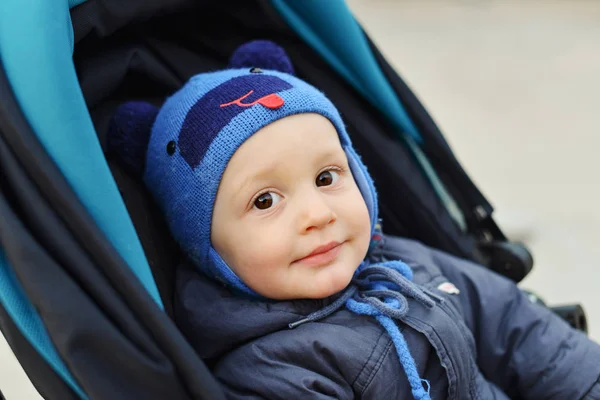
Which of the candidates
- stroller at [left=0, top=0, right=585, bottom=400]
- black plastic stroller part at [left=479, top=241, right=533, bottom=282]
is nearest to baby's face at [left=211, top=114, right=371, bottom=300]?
stroller at [left=0, top=0, right=585, bottom=400]

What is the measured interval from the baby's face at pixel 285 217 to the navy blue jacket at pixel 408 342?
0.05 metres

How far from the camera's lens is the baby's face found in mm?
826

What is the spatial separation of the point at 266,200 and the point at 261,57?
243 millimetres

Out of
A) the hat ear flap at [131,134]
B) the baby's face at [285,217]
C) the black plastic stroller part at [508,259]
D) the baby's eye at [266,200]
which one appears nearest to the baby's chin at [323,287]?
the baby's face at [285,217]

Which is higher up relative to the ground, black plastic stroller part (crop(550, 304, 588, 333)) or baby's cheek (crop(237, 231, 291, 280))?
baby's cheek (crop(237, 231, 291, 280))

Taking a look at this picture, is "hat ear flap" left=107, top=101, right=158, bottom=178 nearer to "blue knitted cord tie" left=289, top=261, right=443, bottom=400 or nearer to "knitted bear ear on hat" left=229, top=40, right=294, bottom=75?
"knitted bear ear on hat" left=229, top=40, right=294, bottom=75

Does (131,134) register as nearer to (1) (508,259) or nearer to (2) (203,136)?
(2) (203,136)

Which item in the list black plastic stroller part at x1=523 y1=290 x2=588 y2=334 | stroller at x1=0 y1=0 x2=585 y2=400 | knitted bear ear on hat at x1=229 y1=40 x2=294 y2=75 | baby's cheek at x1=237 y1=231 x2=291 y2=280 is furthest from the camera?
black plastic stroller part at x1=523 y1=290 x2=588 y2=334

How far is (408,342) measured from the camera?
0.88 meters

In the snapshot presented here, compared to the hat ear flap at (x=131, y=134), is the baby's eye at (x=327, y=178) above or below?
below

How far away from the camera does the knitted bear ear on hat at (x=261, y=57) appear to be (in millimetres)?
977

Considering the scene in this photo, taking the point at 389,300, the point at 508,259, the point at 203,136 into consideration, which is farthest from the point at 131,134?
the point at 508,259

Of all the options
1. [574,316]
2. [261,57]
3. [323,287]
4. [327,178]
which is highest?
[261,57]

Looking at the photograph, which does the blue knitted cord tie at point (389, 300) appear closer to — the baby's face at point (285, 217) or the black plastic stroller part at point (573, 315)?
the baby's face at point (285, 217)
